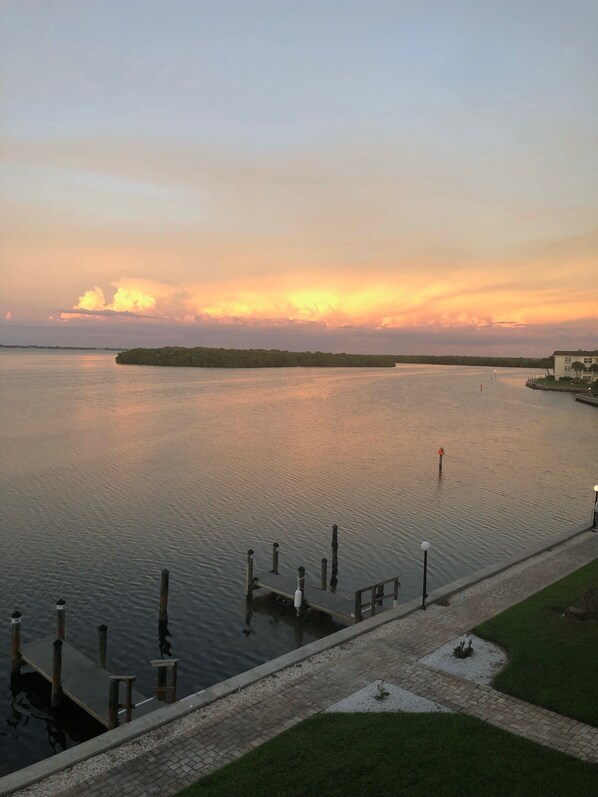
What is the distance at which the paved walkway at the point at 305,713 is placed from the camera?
1035cm

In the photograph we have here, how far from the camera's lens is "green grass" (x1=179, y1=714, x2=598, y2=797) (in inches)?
379

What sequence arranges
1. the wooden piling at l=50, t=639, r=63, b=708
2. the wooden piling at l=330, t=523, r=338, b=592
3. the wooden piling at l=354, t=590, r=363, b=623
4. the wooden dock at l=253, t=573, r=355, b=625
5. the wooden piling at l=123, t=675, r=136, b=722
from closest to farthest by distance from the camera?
the wooden piling at l=123, t=675, r=136, b=722
the wooden piling at l=50, t=639, r=63, b=708
the wooden piling at l=354, t=590, r=363, b=623
the wooden dock at l=253, t=573, r=355, b=625
the wooden piling at l=330, t=523, r=338, b=592

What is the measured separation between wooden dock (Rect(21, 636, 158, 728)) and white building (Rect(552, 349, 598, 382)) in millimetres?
160966

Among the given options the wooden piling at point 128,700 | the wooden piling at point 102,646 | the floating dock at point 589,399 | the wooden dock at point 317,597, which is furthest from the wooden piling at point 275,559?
the floating dock at point 589,399

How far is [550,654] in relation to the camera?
14.2 m

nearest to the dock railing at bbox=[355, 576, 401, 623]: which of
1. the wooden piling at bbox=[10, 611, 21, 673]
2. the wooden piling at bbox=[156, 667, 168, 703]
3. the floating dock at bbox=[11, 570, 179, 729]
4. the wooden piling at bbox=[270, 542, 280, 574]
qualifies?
the wooden piling at bbox=[270, 542, 280, 574]

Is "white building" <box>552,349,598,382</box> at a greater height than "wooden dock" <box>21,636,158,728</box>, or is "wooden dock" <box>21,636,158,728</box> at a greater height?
"white building" <box>552,349,598,382</box>

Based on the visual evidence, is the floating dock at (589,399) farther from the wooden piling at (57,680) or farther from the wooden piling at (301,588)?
the wooden piling at (57,680)

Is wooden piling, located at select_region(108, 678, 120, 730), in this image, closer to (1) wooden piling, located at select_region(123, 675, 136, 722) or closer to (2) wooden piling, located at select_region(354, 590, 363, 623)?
(1) wooden piling, located at select_region(123, 675, 136, 722)

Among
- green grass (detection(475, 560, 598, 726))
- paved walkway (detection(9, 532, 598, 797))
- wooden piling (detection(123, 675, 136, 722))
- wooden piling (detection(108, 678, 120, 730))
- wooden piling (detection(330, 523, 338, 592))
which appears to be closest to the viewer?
paved walkway (detection(9, 532, 598, 797))

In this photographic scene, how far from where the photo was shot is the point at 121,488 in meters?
36.3

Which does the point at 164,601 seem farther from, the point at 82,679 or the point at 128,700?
the point at 128,700

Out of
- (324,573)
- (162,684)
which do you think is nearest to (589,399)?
(324,573)

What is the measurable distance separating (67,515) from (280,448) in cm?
2332
